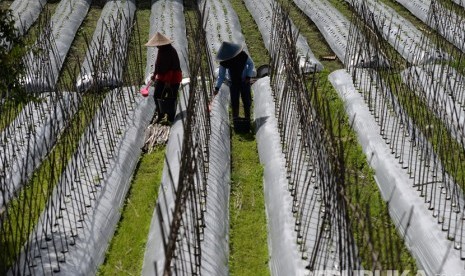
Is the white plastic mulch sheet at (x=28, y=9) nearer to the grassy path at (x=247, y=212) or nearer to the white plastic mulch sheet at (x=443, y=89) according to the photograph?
the grassy path at (x=247, y=212)

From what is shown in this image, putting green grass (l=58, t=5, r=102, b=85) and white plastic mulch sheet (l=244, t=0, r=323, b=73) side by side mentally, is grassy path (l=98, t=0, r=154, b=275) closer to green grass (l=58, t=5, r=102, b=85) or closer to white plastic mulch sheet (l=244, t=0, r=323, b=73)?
green grass (l=58, t=5, r=102, b=85)

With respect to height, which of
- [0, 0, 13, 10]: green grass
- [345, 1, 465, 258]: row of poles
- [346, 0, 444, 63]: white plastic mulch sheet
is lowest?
[345, 1, 465, 258]: row of poles

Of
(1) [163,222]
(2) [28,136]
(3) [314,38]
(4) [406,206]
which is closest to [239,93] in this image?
(2) [28,136]

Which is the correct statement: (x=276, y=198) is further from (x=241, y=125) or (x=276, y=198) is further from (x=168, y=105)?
(x=168, y=105)

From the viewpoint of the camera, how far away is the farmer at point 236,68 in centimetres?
631

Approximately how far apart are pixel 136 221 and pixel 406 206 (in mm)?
2153

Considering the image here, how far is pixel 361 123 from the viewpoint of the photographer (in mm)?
6508

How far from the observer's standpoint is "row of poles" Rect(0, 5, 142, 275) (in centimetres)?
457

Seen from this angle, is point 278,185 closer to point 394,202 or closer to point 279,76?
point 394,202

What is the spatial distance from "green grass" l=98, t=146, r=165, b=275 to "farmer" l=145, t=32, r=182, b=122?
0.49 meters

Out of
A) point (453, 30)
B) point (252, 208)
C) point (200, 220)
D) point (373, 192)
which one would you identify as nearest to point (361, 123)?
point (373, 192)

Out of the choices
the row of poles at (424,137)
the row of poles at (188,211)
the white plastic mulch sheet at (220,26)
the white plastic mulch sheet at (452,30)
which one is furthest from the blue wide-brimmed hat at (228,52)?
the white plastic mulch sheet at (452,30)

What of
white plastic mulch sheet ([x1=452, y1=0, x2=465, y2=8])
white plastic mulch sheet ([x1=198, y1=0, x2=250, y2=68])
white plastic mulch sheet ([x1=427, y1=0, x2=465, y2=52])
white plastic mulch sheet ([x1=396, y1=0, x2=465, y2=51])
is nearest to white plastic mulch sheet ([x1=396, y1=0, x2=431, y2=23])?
white plastic mulch sheet ([x1=396, y1=0, x2=465, y2=51])

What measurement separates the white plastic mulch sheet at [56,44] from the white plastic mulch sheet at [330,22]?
3.73m
